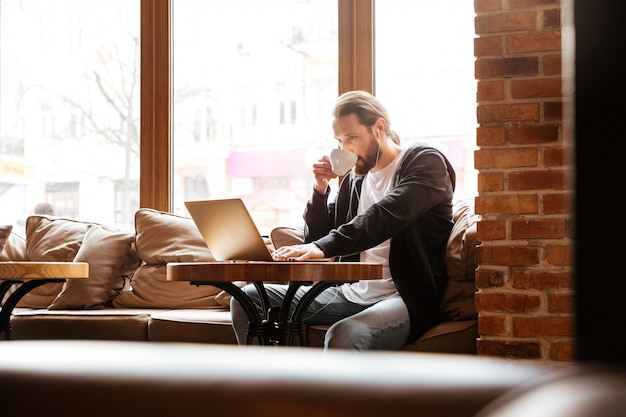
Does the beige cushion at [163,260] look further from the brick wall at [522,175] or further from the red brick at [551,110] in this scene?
the red brick at [551,110]

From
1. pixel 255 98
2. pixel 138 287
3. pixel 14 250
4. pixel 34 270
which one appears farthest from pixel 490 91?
pixel 14 250

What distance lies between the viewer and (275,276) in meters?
2.16

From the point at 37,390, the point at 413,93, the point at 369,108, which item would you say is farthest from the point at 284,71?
the point at 37,390

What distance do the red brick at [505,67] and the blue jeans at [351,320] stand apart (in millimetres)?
777

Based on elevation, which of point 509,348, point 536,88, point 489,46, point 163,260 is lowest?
point 509,348

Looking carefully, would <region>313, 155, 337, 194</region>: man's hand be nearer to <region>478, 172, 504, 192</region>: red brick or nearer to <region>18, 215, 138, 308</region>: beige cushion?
<region>478, 172, 504, 192</region>: red brick

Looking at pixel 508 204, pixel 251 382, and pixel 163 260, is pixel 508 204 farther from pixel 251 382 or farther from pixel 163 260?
pixel 251 382

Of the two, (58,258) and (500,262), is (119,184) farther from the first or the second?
(500,262)

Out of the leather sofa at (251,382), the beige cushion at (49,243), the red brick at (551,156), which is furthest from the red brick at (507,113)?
the beige cushion at (49,243)

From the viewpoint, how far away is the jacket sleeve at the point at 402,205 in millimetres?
2553

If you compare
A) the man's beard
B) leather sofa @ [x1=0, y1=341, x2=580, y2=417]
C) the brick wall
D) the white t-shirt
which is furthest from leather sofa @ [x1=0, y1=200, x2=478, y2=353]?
leather sofa @ [x1=0, y1=341, x2=580, y2=417]

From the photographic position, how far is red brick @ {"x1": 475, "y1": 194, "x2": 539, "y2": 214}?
2541mm

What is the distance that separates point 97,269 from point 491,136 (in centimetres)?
218

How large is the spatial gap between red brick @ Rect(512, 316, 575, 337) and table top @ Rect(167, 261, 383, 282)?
59 centimetres
